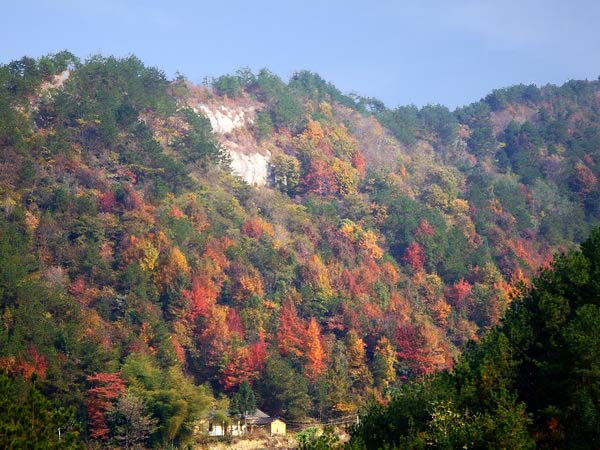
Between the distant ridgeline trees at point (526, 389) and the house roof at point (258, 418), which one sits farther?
the house roof at point (258, 418)

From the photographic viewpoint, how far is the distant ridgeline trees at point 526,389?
1035 inches

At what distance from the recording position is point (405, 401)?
102 ft

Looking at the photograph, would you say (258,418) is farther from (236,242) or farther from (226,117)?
(226,117)

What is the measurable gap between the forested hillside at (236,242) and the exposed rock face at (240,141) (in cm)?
32

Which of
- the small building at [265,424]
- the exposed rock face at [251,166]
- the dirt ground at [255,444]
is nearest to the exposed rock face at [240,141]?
the exposed rock face at [251,166]

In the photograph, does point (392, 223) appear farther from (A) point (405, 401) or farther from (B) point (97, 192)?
(A) point (405, 401)

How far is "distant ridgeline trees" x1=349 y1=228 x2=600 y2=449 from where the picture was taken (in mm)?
26297

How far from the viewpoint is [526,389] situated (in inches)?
1276

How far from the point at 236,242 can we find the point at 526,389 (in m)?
39.7

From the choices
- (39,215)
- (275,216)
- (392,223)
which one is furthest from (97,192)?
(392,223)

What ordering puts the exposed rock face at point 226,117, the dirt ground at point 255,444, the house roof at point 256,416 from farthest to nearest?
the exposed rock face at point 226,117, the house roof at point 256,416, the dirt ground at point 255,444

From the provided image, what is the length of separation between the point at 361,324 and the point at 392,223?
19666 millimetres

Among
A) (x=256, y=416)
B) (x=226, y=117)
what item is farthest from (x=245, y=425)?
(x=226, y=117)

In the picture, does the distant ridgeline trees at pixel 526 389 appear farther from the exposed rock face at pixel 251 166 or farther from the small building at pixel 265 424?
the exposed rock face at pixel 251 166
